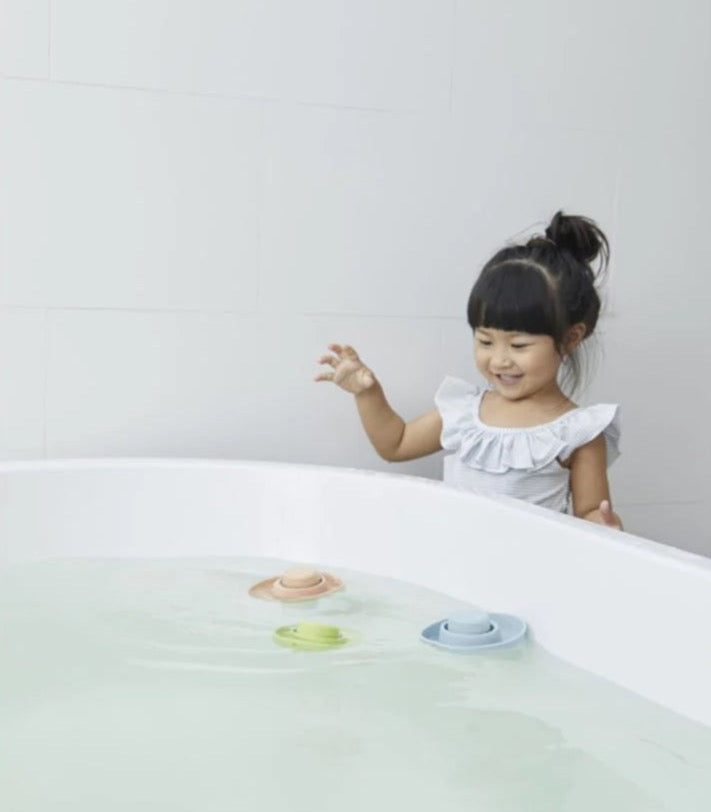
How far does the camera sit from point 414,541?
148 cm

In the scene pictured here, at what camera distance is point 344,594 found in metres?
1.42

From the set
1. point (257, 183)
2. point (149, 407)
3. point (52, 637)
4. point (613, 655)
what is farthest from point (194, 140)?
point (613, 655)

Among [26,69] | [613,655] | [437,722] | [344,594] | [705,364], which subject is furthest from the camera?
[705,364]

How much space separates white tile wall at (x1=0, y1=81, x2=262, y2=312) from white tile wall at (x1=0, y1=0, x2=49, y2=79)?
0.02m

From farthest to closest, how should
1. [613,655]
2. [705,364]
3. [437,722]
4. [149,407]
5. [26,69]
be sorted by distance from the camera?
[705,364]
[149,407]
[26,69]
[613,655]
[437,722]

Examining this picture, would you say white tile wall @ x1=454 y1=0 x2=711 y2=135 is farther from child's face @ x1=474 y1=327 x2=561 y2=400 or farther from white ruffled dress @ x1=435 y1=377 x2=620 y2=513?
white ruffled dress @ x1=435 y1=377 x2=620 y2=513

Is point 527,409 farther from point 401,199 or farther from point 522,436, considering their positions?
point 401,199

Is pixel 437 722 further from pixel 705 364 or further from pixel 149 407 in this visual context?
pixel 705 364

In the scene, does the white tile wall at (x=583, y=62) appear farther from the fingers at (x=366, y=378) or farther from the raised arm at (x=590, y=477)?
the raised arm at (x=590, y=477)

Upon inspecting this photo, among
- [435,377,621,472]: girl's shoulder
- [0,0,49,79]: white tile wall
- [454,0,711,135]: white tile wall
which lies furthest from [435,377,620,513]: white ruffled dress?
[0,0,49,79]: white tile wall

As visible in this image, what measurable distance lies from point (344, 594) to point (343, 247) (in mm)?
634

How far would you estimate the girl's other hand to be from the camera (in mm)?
1770

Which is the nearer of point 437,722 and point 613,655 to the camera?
point 437,722

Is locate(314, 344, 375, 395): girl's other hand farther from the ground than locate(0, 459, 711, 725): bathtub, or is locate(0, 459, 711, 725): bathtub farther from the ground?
locate(314, 344, 375, 395): girl's other hand
